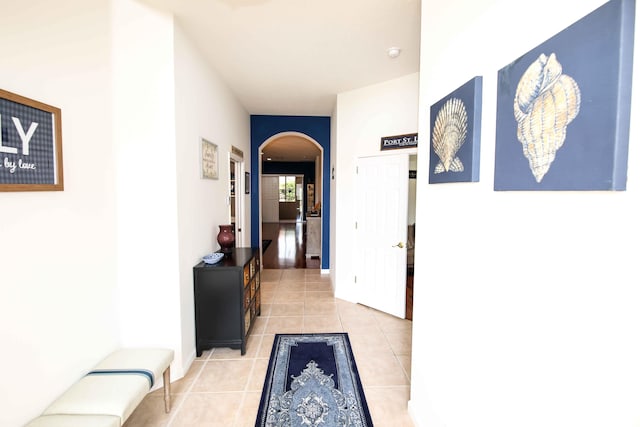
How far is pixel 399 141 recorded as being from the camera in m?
3.41

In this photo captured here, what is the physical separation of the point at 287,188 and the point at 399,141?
10907mm

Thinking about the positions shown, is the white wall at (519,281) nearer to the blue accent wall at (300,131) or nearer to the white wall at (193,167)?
the white wall at (193,167)

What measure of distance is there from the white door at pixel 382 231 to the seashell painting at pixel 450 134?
183cm

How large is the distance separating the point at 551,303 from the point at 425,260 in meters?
0.91

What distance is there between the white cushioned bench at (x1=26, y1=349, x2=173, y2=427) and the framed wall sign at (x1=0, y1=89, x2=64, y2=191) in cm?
112

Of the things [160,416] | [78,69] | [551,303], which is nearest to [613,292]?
[551,303]

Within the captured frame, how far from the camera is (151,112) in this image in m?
2.12

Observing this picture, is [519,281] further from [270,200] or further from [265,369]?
[270,200]

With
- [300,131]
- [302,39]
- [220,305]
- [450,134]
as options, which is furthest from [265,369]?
[300,131]

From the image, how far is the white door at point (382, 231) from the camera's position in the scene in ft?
11.3

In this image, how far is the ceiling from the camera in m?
2.11

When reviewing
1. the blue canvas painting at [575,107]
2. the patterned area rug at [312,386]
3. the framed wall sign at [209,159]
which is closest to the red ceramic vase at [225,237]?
the framed wall sign at [209,159]

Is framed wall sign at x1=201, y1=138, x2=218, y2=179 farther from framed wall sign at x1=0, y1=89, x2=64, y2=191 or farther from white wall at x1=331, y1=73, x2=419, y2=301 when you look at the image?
white wall at x1=331, y1=73, x2=419, y2=301

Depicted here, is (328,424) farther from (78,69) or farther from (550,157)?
(78,69)
